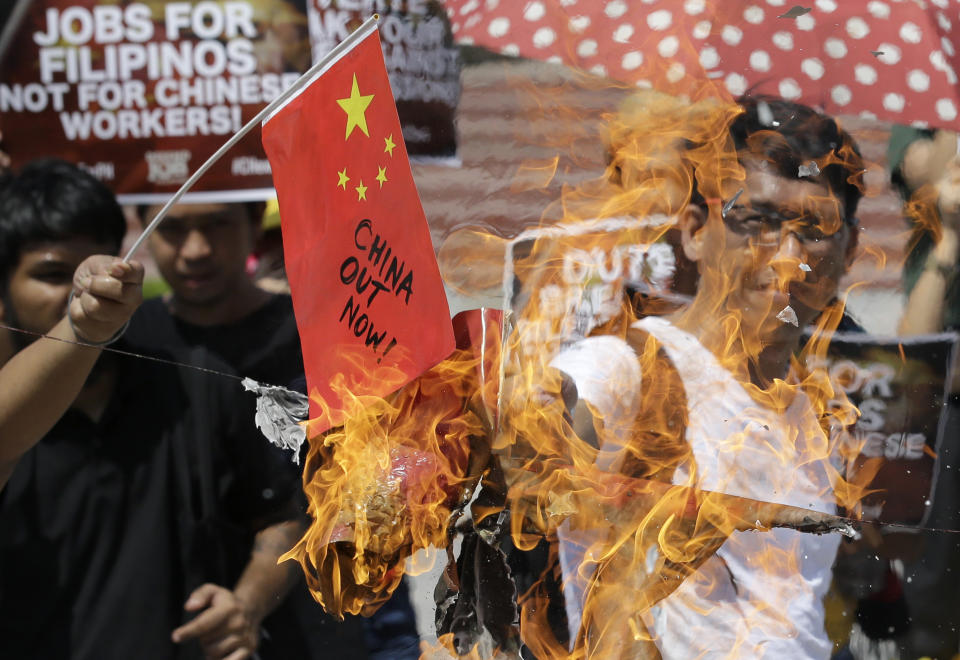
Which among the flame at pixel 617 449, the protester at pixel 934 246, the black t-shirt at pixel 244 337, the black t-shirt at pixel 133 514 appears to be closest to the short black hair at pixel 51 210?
the black t-shirt at pixel 244 337

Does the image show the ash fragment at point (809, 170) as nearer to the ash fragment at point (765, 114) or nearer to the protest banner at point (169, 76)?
the ash fragment at point (765, 114)

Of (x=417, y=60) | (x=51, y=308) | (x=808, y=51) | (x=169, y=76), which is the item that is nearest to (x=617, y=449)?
(x=808, y=51)

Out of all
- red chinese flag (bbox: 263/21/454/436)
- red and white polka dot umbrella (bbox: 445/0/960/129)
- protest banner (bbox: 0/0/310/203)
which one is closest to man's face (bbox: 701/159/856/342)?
red and white polka dot umbrella (bbox: 445/0/960/129)

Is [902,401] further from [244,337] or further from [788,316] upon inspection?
[244,337]

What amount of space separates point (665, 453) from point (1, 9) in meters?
2.16

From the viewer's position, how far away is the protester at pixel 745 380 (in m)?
1.98

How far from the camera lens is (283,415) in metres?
2.14

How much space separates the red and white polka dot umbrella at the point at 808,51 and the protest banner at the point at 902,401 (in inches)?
23.5

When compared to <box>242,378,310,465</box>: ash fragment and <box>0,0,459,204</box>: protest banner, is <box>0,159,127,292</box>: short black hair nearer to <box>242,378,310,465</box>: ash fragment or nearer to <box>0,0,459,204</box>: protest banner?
<box>0,0,459,204</box>: protest banner

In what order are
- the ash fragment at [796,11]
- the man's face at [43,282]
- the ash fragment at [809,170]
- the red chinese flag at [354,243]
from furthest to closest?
the man's face at [43,282] → the ash fragment at [796,11] → the ash fragment at [809,170] → the red chinese flag at [354,243]

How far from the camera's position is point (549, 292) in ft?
7.70

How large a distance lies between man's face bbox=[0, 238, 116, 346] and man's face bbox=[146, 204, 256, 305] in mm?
195

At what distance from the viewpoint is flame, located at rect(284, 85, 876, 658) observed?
186cm

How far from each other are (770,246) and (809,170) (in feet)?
0.70
